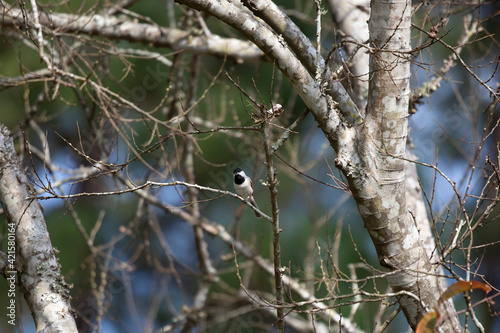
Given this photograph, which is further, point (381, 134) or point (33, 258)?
point (33, 258)

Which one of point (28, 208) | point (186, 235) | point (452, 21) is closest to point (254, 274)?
point (186, 235)

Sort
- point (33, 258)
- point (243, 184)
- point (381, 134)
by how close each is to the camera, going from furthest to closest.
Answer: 1. point (243, 184)
2. point (33, 258)
3. point (381, 134)

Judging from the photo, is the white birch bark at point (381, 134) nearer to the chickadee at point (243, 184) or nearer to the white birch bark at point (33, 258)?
the white birch bark at point (33, 258)

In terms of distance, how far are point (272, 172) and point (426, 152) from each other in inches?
Result: 156

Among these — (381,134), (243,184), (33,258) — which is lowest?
(381,134)

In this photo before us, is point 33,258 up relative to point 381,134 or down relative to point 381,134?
up

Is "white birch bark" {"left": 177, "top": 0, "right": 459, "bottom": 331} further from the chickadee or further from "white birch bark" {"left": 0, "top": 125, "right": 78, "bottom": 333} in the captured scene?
the chickadee

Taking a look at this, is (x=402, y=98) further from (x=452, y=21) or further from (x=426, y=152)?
(x=452, y=21)

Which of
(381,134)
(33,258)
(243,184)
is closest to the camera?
(381,134)

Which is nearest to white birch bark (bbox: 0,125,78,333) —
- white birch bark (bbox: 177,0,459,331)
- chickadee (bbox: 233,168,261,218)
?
white birch bark (bbox: 177,0,459,331)

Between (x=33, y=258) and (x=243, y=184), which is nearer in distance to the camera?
(x=33, y=258)

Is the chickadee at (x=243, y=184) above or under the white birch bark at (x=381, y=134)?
above

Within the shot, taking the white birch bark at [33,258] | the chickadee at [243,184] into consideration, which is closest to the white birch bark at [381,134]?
the white birch bark at [33,258]

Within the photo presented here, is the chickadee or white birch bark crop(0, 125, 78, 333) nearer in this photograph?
white birch bark crop(0, 125, 78, 333)
